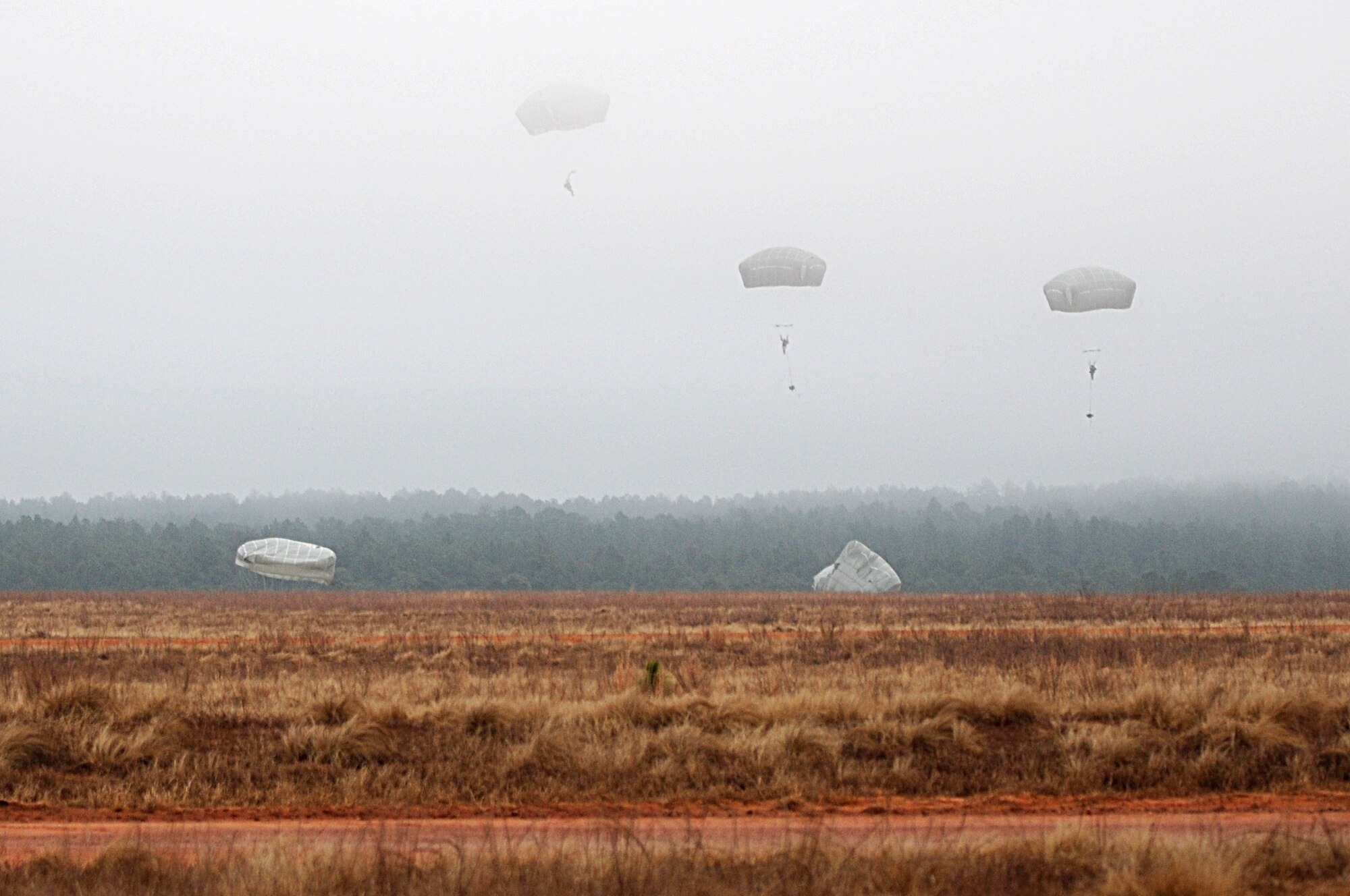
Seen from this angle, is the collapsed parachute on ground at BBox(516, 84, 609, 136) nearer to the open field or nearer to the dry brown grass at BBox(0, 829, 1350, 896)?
the open field

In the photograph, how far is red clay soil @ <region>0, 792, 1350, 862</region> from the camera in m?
9.49

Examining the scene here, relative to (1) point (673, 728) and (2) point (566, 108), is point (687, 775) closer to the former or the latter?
(1) point (673, 728)

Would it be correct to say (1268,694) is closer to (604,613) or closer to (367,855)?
(367,855)

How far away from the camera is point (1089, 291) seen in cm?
4744

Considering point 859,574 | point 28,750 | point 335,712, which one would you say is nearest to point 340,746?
point 335,712

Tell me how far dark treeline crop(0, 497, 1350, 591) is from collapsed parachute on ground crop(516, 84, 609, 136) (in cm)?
6761

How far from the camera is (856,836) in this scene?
967 centimetres

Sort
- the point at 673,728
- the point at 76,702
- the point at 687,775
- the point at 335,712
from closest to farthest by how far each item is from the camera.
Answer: the point at 687,775
the point at 673,728
the point at 335,712
the point at 76,702

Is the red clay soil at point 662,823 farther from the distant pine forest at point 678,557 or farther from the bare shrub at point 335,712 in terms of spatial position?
the distant pine forest at point 678,557

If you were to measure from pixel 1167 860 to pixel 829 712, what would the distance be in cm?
657

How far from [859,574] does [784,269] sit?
4188 cm

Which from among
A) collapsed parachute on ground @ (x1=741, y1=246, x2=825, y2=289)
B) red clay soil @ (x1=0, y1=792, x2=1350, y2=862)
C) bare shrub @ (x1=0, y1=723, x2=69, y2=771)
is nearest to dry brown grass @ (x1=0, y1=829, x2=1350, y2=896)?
red clay soil @ (x1=0, y1=792, x2=1350, y2=862)

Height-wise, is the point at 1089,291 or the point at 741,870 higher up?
the point at 1089,291

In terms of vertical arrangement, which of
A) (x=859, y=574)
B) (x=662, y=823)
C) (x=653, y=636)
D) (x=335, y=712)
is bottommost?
(x=662, y=823)
